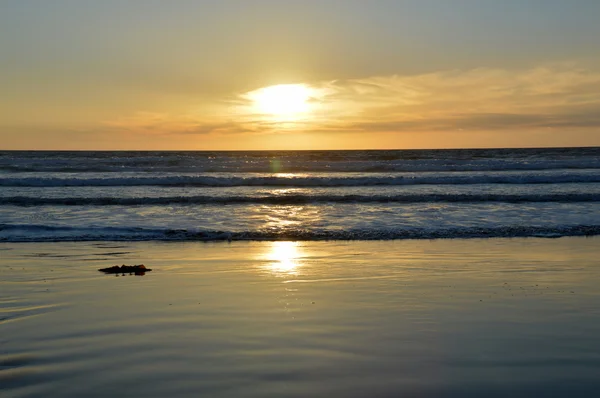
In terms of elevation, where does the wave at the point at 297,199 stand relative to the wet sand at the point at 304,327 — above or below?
above

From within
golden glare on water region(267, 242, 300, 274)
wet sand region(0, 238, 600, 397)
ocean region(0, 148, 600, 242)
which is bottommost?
golden glare on water region(267, 242, 300, 274)

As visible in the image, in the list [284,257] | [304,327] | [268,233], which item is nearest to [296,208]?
[268,233]

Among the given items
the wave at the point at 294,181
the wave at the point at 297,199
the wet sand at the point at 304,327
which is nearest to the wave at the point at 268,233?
the wet sand at the point at 304,327

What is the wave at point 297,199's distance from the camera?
1964 cm

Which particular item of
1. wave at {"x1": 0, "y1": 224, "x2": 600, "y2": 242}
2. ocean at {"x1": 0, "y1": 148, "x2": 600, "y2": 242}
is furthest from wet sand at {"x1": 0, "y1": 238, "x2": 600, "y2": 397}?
ocean at {"x1": 0, "y1": 148, "x2": 600, "y2": 242}

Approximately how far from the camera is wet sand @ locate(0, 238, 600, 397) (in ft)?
14.3

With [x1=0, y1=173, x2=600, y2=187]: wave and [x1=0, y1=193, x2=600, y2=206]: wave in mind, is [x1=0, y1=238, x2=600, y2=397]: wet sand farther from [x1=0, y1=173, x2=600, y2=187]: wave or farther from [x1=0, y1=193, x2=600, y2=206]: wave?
[x1=0, y1=173, x2=600, y2=187]: wave

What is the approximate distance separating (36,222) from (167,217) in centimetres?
334

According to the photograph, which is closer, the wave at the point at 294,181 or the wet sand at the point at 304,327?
the wet sand at the point at 304,327

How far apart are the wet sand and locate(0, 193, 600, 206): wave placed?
9801mm

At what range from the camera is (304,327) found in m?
5.75

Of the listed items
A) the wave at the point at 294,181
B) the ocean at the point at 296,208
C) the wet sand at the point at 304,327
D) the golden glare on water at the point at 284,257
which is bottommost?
the golden glare on water at the point at 284,257

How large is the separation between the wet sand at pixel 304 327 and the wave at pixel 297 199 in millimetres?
9801

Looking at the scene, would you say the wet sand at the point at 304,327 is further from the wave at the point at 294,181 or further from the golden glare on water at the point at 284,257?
the wave at the point at 294,181
